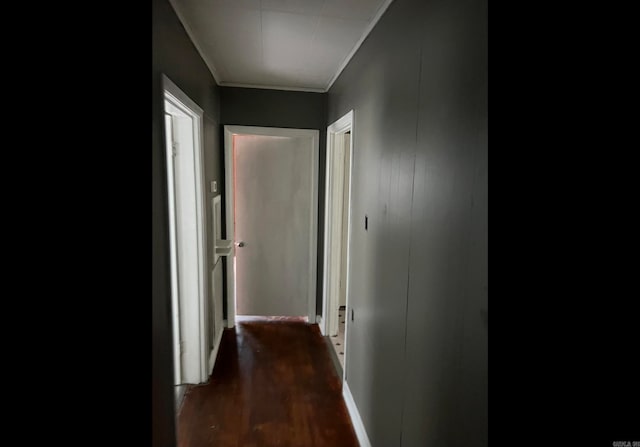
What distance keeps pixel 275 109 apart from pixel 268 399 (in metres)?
2.54

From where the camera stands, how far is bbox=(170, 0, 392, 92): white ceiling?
1842 mm

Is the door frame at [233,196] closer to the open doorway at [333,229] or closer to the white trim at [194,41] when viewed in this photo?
the open doorway at [333,229]

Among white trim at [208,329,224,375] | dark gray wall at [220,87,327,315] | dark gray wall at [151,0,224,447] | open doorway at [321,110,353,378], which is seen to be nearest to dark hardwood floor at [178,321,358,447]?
white trim at [208,329,224,375]

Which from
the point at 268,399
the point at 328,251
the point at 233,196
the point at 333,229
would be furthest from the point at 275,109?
the point at 268,399

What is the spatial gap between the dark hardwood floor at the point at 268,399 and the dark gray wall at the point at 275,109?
1.76 m

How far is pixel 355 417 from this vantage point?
2338 millimetres

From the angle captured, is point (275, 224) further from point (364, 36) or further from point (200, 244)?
point (364, 36)

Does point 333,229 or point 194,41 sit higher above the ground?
point 194,41
